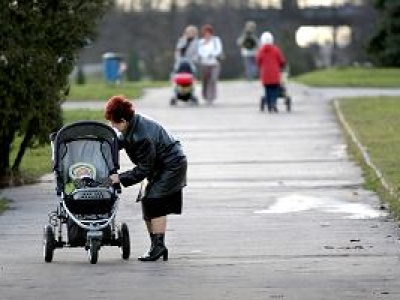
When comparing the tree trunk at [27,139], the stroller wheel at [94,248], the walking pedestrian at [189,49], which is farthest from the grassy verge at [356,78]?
the stroller wheel at [94,248]

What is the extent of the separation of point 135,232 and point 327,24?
50913 millimetres

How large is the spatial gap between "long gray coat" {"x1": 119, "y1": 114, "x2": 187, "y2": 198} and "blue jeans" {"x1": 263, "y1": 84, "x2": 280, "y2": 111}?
20.0 m

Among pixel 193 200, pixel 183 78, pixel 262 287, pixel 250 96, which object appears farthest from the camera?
pixel 250 96

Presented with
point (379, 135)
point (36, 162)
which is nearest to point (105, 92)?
point (379, 135)

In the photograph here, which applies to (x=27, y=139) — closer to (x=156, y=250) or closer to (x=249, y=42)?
(x=156, y=250)

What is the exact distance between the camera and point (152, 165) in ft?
44.5

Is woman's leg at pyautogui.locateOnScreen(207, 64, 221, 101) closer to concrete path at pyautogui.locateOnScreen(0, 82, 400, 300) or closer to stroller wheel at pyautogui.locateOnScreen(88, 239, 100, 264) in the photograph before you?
concrete path at pyautogui.locateOnScreen(0, 82, 400, 300)

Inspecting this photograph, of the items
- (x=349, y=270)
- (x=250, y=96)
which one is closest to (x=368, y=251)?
(x=349, y=270)

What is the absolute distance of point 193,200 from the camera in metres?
19.0

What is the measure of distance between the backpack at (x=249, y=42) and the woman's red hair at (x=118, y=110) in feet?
115

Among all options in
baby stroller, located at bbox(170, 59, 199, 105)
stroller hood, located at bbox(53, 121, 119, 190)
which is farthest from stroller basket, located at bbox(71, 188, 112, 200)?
baby stroller, located at bbox(170, 59, 199, 105)

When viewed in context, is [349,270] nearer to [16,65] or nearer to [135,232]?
[135,232]

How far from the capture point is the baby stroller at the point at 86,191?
1352 centimetres

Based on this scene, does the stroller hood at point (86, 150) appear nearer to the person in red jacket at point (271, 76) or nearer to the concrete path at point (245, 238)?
the concrete path at point (245, 238)
